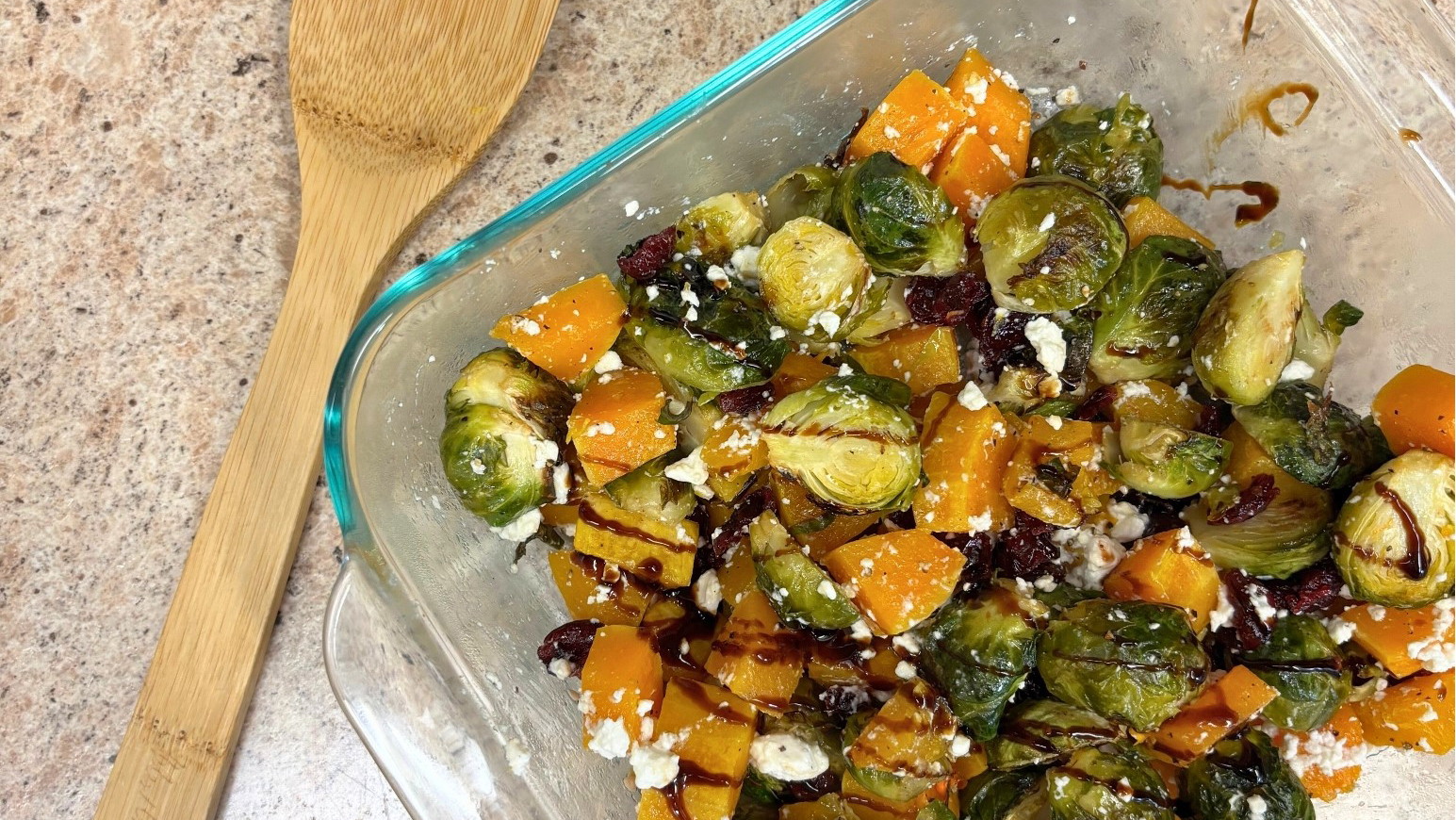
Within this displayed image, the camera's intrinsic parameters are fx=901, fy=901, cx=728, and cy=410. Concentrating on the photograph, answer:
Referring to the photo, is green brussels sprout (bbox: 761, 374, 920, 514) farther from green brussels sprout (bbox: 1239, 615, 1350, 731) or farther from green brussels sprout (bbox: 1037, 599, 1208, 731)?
green brussels sprout (bbox: 1239, 615, 1350, 731)

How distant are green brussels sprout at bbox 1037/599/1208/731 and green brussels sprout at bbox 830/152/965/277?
69 centimetres

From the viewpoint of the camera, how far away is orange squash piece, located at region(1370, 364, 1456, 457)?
Answer: 1.61 meters

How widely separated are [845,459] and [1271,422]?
2.57 feet

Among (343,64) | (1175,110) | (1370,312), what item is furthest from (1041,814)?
A: (343,64)

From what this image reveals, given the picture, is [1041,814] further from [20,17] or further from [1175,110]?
[20,17]

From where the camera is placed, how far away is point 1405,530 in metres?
1.52

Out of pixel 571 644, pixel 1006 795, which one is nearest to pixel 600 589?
pixel 571 644

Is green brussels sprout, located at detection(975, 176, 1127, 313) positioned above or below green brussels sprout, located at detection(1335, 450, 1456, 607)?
above

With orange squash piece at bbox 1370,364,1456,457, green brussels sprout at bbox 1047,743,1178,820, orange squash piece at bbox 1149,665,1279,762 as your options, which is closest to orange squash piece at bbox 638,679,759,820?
green brussels sprout at bbox 1047,743,1178,820

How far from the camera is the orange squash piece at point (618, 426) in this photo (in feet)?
5.27

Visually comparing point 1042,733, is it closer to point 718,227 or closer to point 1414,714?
point 1414,714

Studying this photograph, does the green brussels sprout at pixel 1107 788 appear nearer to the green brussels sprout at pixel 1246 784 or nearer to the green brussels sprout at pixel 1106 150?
the green brussels sprout at pixel 1246 784

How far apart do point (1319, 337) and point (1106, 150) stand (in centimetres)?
53

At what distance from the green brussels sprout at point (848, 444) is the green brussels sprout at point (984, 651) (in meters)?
0.24
